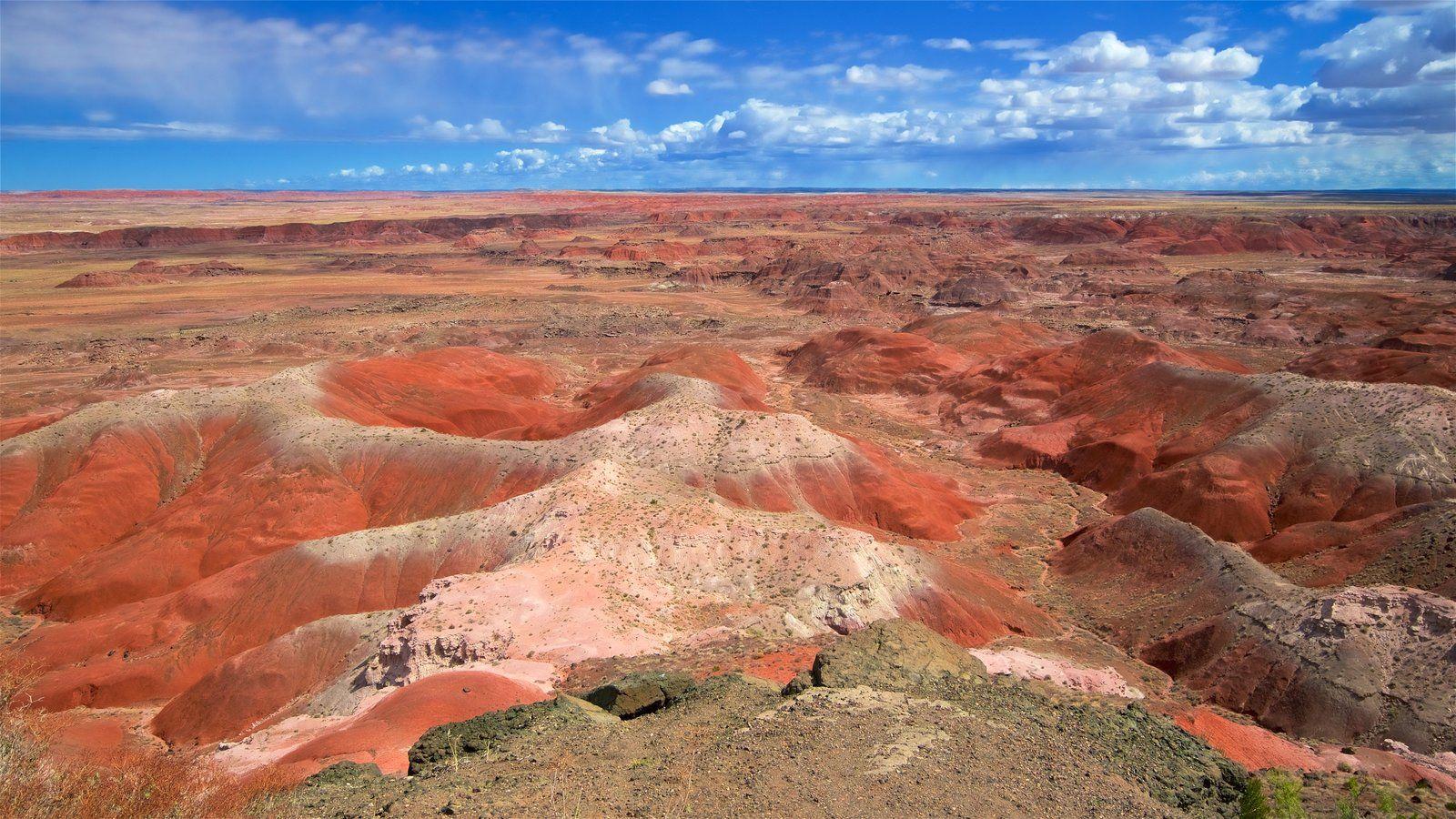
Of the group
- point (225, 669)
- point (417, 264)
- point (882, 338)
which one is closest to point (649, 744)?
point (225, 669)

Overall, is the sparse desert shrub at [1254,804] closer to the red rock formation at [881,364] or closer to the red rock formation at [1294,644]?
the red rock formation at [1294,644]

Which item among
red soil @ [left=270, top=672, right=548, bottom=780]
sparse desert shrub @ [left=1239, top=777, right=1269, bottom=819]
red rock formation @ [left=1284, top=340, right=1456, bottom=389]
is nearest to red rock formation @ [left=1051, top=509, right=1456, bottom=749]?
sparse desert shrub @ [left=1239, top=777, right=1269, bottom=819]

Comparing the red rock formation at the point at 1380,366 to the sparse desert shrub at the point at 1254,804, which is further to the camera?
the red rock formation at the point at 1380,366

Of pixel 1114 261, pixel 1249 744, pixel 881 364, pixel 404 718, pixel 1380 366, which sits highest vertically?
pixel 1114 261

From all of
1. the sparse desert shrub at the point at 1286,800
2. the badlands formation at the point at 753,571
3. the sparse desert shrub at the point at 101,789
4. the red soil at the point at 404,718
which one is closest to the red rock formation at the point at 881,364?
the badlands formation at the point at 753,571

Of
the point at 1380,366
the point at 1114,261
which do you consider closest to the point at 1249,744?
the point at 1380,366

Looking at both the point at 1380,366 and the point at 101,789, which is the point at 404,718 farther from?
the point at 1380,366

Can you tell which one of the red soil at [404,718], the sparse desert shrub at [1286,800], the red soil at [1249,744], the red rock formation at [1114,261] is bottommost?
the red soil at [1249,744]
